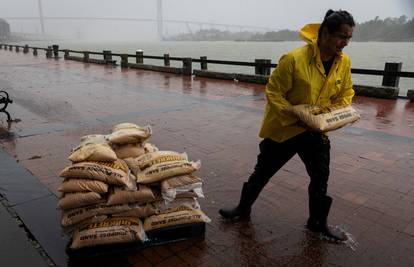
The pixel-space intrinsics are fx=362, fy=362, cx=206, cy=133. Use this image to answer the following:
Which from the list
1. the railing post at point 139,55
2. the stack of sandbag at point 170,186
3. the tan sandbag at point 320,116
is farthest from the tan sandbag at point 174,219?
the railing post at point 139,55

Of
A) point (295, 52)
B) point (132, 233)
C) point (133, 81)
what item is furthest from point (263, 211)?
point (133, 81)

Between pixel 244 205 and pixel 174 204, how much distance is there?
707 mm

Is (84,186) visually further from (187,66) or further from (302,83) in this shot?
(187,66)

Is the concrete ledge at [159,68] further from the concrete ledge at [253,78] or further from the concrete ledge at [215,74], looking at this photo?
the concrete ledge at [253,78]

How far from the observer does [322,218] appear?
3.16 meters

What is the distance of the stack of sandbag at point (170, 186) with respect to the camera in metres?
2.98

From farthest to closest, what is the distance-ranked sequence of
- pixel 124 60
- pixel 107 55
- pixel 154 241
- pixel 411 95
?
pixel 107 55 → pixel 124 60 → pixel 411 95 → pixel 154 241

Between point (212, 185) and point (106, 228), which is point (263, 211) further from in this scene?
point (106, 228)

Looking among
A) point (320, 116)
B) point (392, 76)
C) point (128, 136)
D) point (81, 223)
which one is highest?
point (320, 116)

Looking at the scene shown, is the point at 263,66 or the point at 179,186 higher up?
the point at 263,66

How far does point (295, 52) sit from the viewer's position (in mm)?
2744

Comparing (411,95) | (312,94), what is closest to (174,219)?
(312,94)

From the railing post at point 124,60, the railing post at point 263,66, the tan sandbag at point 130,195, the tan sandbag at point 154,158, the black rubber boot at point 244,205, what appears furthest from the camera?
the railing post at point 124,60

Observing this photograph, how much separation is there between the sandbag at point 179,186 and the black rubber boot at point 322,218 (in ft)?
3.32
